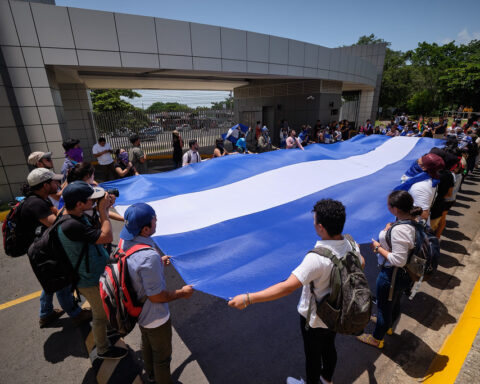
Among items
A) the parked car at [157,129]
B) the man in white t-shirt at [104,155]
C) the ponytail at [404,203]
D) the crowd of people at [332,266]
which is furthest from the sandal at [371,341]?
the parked car at [157,129]

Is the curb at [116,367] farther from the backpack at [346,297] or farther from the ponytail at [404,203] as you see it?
the ponytail at [404,203]

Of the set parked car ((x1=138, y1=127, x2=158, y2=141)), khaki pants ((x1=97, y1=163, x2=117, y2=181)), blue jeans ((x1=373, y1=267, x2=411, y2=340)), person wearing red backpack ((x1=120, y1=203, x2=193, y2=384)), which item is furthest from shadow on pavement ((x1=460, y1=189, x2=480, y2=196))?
parked car ((x1=138, y1=127, x2=158, y2=141))

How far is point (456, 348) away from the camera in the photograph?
282 centimetres

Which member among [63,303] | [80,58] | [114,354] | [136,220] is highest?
[80,58]

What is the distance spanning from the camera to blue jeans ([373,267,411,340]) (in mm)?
2521

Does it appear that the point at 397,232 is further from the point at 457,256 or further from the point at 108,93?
the point at 108,93

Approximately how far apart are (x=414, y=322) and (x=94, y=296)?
3779 mm

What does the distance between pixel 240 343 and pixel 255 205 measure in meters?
1.67

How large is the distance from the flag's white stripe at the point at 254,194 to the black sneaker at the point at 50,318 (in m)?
1.56

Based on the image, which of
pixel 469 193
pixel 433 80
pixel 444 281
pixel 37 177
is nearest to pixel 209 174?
pixel 37 177

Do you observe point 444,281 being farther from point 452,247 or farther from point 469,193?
point 469,193

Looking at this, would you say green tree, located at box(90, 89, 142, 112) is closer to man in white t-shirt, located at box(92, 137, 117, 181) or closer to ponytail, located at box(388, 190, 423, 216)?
man in white t-shirt, located at box(92, 137, 117, 181)

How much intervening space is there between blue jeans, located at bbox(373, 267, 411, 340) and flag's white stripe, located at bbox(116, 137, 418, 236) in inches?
57.4

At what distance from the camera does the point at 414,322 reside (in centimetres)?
321
